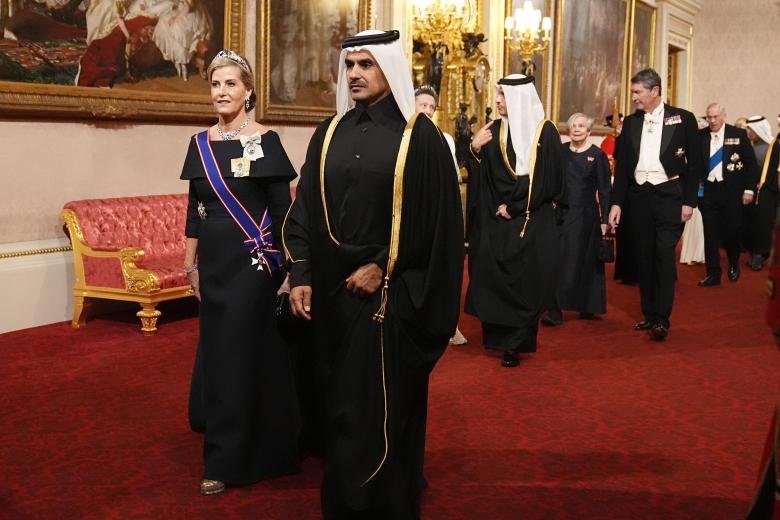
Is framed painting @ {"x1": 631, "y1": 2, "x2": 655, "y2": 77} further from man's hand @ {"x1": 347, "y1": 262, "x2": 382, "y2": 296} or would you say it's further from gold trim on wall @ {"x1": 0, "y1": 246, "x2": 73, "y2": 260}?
man's hand @ {"x1": 347, "y1": 262, "x2": 382, "y2": 296}

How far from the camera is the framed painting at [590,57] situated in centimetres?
1539

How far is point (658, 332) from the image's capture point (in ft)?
21.4

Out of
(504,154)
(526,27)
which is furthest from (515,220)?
(526,27)

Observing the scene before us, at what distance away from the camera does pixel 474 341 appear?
6430 millimetres

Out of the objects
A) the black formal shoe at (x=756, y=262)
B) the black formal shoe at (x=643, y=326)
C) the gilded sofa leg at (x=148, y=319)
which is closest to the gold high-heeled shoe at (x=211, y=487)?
the gilded sofa leg at (x=148, y=319)

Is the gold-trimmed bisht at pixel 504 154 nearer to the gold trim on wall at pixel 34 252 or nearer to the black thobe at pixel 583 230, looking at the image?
the black thobe at pixel 583 230

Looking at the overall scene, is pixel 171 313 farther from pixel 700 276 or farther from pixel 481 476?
pixel 700 276

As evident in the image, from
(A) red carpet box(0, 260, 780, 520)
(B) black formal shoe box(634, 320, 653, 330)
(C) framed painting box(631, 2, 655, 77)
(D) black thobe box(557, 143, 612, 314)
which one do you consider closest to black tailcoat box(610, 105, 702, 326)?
(B) black formal shoe box(634, 320, 653, 330)

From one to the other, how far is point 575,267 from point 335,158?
4737 mm

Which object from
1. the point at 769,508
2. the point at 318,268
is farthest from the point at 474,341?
the point at 769,508

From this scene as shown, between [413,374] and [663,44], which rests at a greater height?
[663,44]

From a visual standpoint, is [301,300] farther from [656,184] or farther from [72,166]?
[72,166]

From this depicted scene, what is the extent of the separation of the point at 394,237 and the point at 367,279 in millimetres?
163

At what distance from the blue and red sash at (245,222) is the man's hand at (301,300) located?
490 mm
